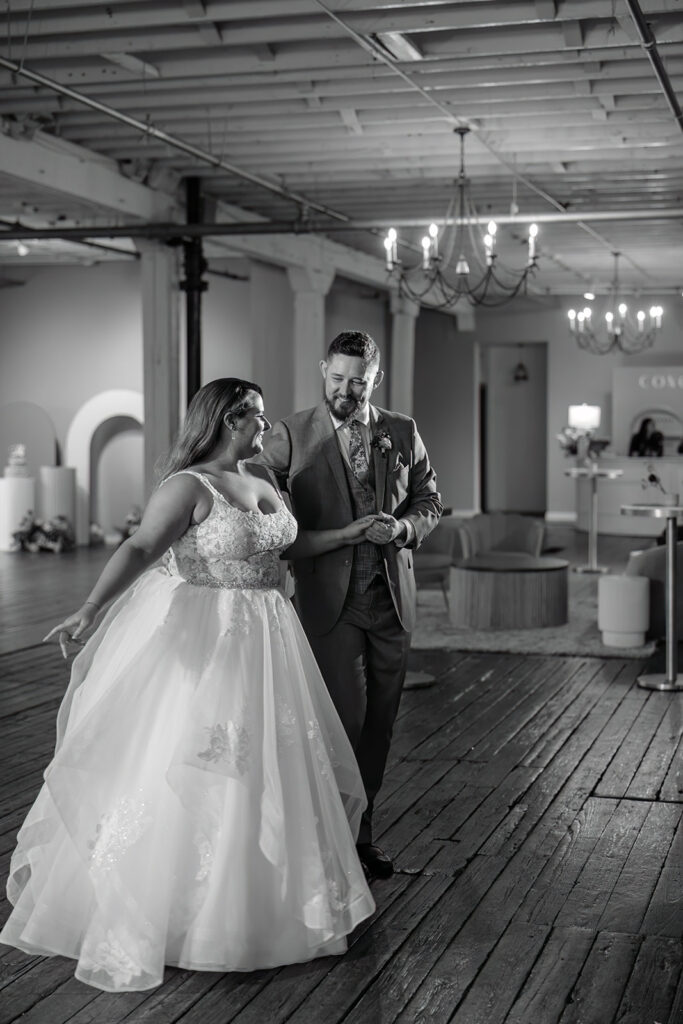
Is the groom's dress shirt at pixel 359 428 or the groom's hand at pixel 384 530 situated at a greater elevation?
the groom's dress shirt at pixel 359 428

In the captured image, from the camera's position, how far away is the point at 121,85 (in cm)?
821

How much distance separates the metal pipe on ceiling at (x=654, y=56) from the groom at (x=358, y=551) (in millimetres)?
3068

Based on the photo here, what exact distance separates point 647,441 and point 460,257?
1049 cm

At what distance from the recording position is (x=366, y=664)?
401 cm

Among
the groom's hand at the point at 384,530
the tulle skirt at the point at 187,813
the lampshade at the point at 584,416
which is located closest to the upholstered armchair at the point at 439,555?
the lampshade at the point at 584,416

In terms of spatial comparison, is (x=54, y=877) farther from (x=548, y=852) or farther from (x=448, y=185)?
(x=448, y=185)

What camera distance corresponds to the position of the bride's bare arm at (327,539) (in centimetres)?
377

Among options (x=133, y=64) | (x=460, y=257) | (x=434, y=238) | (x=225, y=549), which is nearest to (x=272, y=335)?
(x=460, y=257)

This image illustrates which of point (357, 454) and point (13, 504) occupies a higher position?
point (357, 454)

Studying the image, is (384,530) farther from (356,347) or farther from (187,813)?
(187,813)

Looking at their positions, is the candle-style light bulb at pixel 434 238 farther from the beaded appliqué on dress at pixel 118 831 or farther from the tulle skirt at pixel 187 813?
the beaded appliqué on dress at pixel 118 831

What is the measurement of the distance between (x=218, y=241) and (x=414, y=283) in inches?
238

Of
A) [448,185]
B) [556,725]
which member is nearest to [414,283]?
[448,185]

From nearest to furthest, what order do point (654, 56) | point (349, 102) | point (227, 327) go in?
point (654, 56) < point (349, 102) < point (227, 327)
